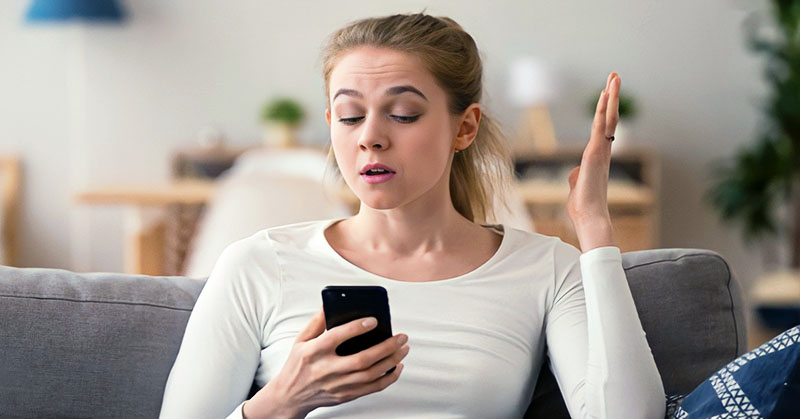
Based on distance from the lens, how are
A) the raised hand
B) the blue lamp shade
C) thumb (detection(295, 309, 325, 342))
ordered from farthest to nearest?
the blue lamp shade < the raised hand < thumb (detection(295, 309, 325, 342))

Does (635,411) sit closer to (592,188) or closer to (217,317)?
(592,188)

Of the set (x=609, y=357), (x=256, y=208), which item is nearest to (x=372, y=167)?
(x=609, y=357)

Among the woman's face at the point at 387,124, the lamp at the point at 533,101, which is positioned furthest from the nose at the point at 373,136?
the lamp at the point at 533,101

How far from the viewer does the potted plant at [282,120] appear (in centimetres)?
489

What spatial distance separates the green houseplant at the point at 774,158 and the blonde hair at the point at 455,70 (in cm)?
323

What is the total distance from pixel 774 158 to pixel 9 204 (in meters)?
3.62

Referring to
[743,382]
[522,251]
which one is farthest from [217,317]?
[743,382]

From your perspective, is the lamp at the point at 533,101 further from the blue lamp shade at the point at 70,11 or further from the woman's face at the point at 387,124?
the woman's face at the point at 387,124

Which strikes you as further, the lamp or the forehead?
the lamp

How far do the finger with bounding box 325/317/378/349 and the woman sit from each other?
105mm

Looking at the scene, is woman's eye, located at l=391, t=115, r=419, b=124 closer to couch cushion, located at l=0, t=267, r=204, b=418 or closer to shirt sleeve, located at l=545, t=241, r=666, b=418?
shirt sleeve, located at l=545, t=241, r=666, b=418

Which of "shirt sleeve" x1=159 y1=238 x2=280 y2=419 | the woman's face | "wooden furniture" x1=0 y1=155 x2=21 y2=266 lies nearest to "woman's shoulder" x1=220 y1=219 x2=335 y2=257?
"shirt sleeve" x1=159 y1=238 x2=280 y2=419

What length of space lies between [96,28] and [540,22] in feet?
7.11

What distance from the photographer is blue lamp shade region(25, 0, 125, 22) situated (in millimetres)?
4672
